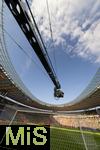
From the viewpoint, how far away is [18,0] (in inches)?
659

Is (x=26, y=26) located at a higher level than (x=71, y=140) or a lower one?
higher

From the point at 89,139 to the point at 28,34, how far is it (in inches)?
639

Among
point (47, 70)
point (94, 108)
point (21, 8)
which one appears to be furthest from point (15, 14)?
point (94, 108)

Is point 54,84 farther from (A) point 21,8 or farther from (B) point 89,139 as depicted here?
(B) point 89,139

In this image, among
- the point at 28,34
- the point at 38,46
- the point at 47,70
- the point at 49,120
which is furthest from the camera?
the point at 47,70

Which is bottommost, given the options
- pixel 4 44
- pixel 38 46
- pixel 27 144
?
pixel 27 144

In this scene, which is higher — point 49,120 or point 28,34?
point 28,34

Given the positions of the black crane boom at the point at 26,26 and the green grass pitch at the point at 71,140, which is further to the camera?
the black crane boom at the point at 26,26

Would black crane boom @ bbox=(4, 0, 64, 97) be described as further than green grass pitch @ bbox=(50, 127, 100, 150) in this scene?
Yes

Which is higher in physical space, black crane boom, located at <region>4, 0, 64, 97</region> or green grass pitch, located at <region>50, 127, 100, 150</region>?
black crane boom, located at <region>4, 0, 64, 97</region>

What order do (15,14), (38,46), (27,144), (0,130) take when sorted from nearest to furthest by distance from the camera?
(27,144) → (0,130) → (15,14) → (38,46)

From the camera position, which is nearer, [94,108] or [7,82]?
[7,82]

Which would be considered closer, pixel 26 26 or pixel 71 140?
pixel 71 140

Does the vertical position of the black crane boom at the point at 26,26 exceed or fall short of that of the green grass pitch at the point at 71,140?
it exceeds it
